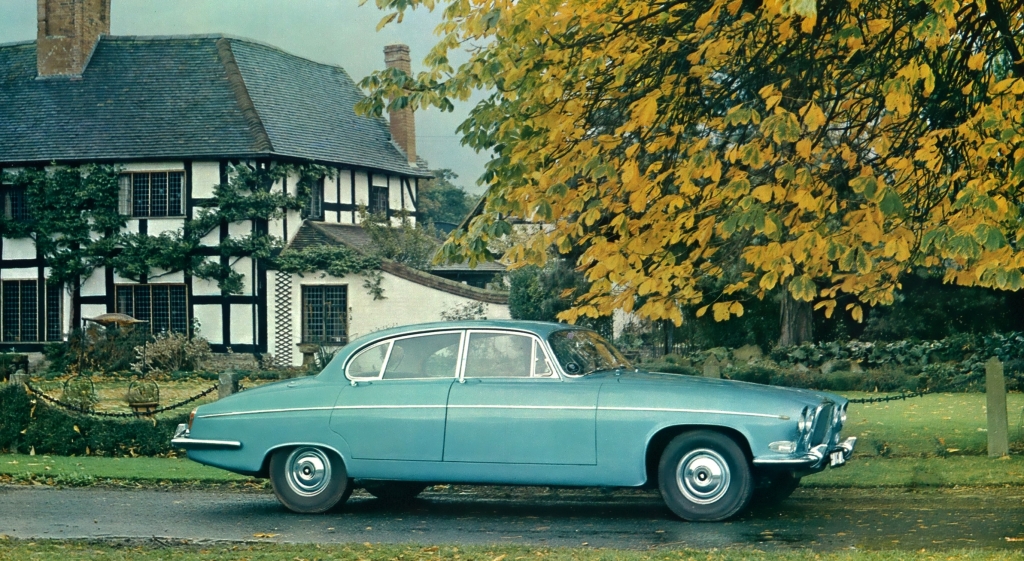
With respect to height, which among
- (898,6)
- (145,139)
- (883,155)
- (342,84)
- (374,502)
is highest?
(342,84)

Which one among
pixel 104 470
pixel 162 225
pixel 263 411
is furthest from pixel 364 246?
pixel 263 411

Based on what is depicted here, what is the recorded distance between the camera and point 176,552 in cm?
813

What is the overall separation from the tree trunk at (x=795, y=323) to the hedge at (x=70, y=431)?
A: 17.3 metres

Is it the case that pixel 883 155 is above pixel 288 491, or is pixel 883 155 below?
above

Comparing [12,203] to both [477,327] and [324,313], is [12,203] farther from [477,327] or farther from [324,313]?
[477,327]

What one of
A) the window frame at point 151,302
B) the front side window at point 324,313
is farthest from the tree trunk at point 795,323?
the window frame at point 151,302

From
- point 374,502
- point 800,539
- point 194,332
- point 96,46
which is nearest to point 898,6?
point 800,539

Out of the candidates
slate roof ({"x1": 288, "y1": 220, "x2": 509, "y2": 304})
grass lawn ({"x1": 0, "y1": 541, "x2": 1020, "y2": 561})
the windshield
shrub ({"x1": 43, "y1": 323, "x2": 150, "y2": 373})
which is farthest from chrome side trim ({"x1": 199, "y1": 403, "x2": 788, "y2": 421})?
shrub ({"x1": 43, "y1": 323, "x2": 150, "y2": 373})

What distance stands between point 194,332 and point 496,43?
23.5 m

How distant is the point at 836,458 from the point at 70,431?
9.51m

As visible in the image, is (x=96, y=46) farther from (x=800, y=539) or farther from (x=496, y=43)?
(x=800, y=539)

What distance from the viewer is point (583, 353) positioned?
32.9 feet

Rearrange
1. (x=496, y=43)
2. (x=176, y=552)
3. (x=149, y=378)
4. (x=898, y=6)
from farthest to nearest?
(x=149, y=378) → (x=496, y=43) → (x=898, y=6) → (x=176, y=552)

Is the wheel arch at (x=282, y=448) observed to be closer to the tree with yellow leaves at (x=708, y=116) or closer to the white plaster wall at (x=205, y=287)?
the tree with yellow leaves at (x=708, y=116)
